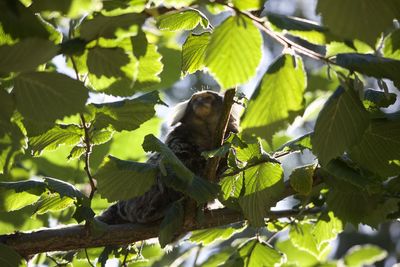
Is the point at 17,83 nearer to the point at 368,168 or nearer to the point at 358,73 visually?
the point at 358,73

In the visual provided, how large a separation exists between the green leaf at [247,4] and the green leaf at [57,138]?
1.08 metres

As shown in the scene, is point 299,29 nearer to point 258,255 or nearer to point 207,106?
point 258,255

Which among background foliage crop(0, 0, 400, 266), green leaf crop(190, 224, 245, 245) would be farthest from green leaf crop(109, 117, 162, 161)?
green leaf crop(190, 224, 245, 245)

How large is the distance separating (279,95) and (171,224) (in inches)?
43.6

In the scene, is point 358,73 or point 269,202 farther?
point 269,202

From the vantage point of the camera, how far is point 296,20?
188 cm

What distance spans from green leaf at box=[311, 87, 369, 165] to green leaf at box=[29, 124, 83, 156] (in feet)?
3.24

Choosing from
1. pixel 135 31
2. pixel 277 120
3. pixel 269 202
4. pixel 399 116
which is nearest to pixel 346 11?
pixel 277 120

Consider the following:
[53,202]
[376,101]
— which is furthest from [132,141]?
[376,101]

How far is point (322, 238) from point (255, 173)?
74cm

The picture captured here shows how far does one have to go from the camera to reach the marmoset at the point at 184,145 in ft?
14.8

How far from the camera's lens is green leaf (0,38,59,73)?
1.65 metres

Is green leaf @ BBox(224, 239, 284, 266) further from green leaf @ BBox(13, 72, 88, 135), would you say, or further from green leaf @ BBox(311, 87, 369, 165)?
green leaf @ BBox(13, 72, 88, 135)

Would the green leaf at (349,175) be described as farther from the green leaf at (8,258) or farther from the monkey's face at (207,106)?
the monkey's face at (207,106)
